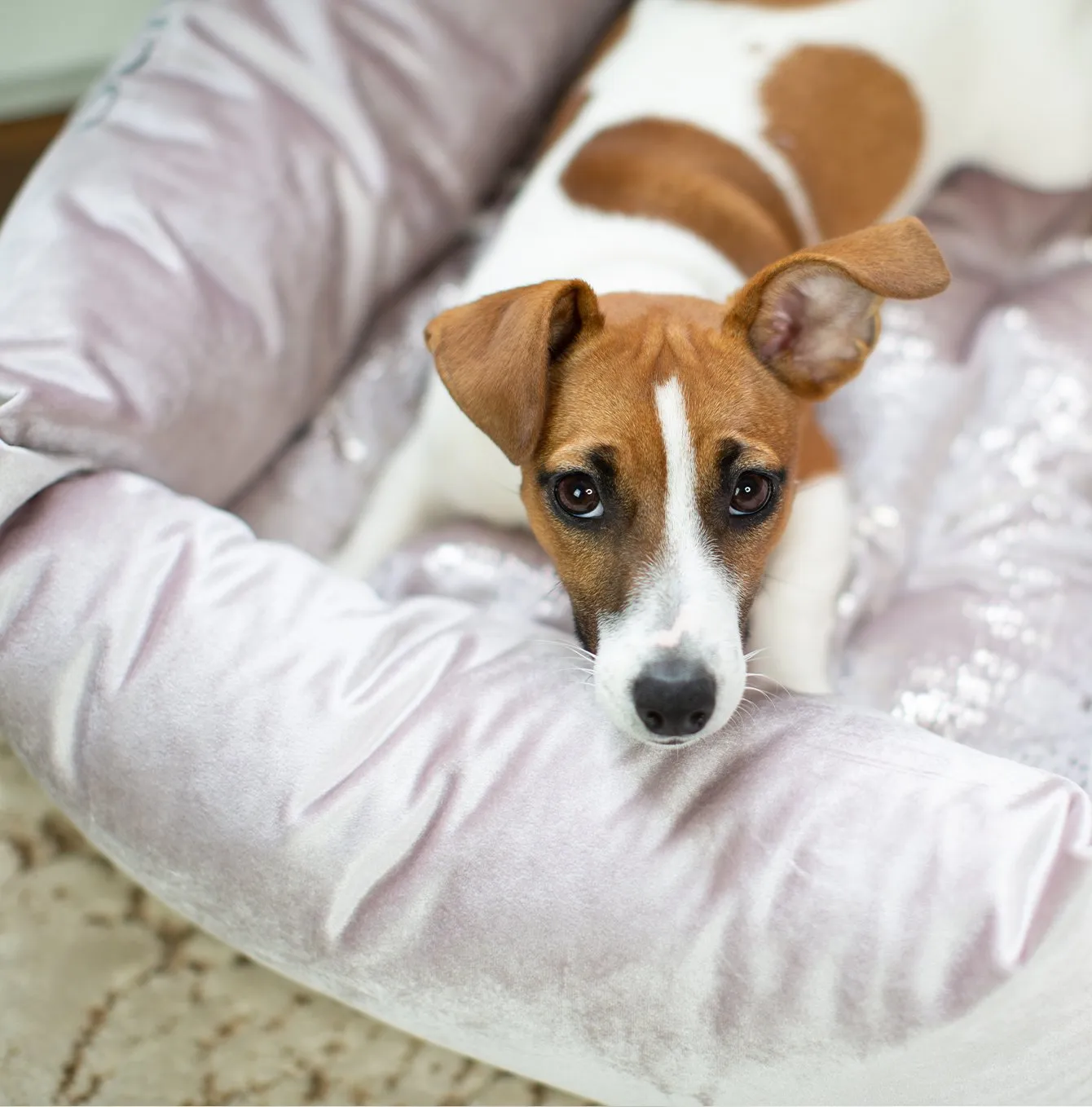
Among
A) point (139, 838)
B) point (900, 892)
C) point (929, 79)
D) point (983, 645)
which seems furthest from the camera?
point (929, 79)

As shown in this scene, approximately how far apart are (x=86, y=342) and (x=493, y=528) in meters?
0.84

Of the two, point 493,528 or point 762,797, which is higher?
point 762,797

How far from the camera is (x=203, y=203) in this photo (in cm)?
230

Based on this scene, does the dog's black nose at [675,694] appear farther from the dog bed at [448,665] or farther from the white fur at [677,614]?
the dog bed at [448,665]

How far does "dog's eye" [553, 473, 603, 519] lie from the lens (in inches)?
64.9

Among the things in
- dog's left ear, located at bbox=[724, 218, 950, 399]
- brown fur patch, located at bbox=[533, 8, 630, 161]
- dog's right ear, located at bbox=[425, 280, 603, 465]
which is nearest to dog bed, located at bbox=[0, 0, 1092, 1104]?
brown fur patch, located at bbox=[533, 8, 630, 161]

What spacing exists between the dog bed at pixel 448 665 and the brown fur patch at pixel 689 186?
0.46 m

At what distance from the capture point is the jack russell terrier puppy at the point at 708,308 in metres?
1.58

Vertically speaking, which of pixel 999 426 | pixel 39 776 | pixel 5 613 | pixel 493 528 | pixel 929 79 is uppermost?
pixel 929 79

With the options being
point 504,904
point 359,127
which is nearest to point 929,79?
point 359,127

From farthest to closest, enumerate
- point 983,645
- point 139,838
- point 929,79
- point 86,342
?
point 929,79
point 983,645
point 86,342
point 139,838

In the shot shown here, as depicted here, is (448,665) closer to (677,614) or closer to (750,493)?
(677,614)

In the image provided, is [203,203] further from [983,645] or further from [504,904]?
[983,645]

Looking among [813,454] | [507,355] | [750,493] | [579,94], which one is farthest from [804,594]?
[579,94]
